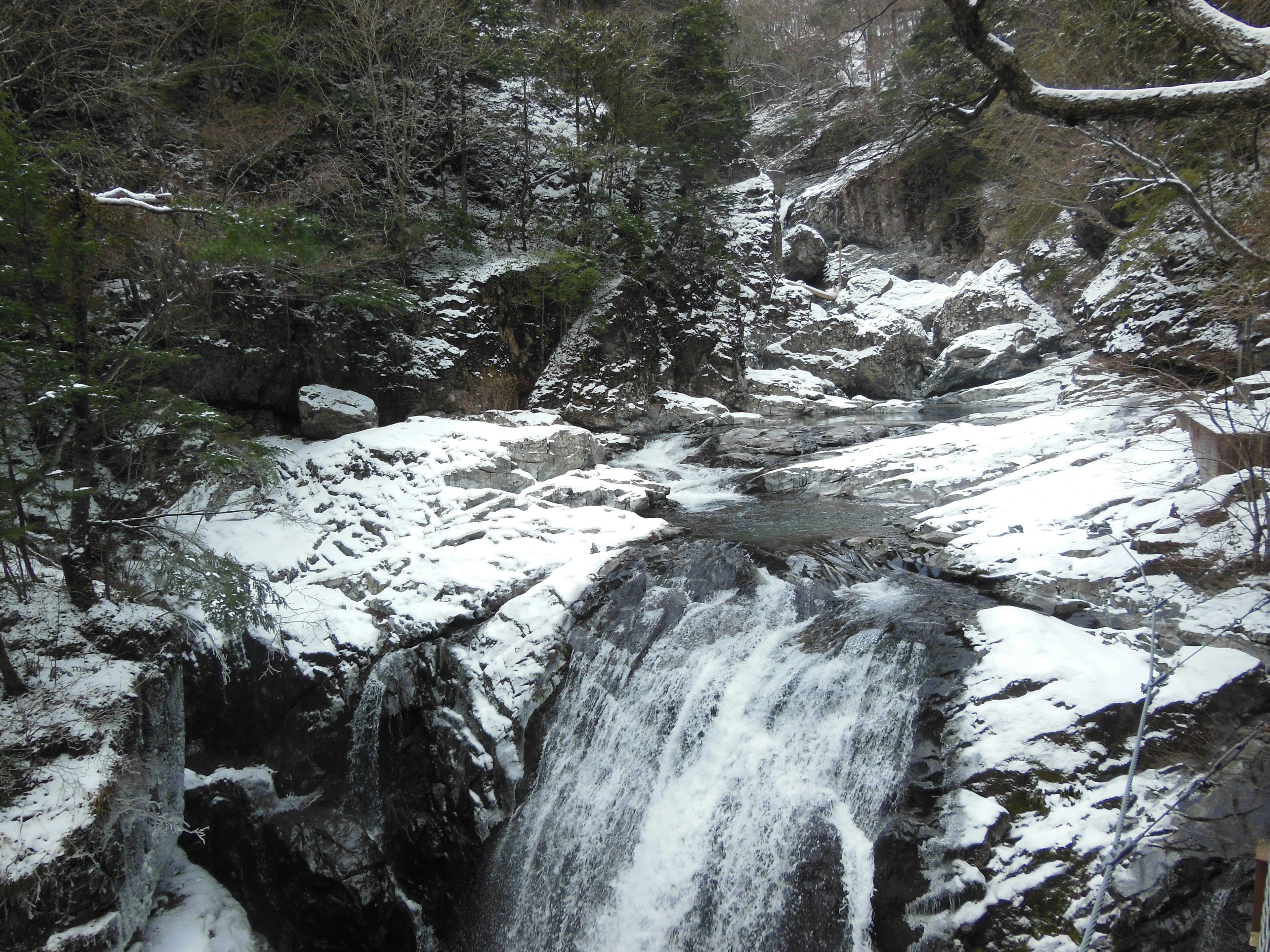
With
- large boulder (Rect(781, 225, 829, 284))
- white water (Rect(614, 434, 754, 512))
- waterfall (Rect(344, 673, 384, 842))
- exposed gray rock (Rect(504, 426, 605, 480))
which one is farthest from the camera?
large boulder (Rect(781, 225, 829, 284))

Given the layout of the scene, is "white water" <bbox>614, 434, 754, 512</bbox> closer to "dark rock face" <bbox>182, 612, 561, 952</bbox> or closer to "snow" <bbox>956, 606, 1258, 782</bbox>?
"dark rock face" <bbox>182, 612, 561, 952</bbox>

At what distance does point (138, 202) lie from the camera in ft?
18.6

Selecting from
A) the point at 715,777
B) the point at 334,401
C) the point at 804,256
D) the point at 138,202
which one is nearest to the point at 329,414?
the point at 334,401

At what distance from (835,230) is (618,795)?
30.9 m

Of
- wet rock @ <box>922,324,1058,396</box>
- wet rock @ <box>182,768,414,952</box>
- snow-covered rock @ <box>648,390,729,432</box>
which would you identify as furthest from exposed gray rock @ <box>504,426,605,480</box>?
wet rock @ <box>922,324,1058,396</box>

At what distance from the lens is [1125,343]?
10742 mm

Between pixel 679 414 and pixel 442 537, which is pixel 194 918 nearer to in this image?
pixel 442 537

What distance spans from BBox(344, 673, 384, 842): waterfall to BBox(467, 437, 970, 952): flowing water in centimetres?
147

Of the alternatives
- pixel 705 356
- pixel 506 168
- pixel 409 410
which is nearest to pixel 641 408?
pixel 705 356

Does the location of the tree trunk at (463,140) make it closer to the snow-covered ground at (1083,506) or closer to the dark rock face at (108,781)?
the snow-covered ground at (1083,506)

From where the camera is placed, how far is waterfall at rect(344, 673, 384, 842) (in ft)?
19.6

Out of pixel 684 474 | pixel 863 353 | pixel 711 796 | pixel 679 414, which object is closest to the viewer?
pixel 711 796

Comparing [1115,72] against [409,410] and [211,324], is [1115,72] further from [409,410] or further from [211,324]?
[211,324]

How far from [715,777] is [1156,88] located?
5.24 meters
